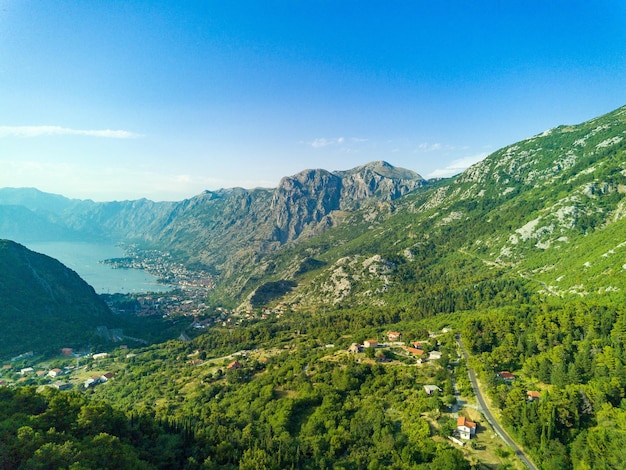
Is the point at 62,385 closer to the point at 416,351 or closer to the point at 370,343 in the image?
the point at 370,343

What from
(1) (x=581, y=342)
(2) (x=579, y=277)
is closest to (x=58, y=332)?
(1) (x=581, y=342)

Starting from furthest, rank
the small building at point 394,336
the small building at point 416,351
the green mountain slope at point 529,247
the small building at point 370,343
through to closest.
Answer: the green mountain slope at point 529,247, the small building at point 394,336, the small building at point 370,343, the small building at point 416,351

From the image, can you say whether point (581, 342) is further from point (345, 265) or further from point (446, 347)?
point (345, 265)

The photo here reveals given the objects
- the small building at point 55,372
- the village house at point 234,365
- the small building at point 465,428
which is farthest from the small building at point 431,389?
the small building at point 55,372

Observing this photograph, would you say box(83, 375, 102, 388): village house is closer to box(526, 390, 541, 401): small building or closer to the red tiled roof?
the red tiled roof

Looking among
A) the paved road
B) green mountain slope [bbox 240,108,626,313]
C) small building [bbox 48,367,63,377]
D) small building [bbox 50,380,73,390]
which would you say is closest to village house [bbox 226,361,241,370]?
small building [bbox 50,380,73,390]

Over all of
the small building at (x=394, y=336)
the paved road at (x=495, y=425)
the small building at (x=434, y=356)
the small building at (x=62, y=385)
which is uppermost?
the paved road at (x=495, y=425)

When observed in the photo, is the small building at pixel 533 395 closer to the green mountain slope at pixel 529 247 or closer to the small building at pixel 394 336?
the small building at pixel 394 336
